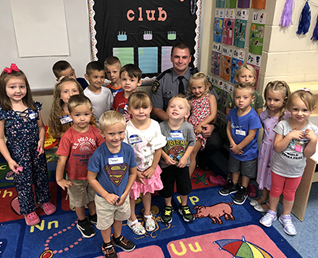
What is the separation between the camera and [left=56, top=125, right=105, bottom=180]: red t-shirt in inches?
79.0

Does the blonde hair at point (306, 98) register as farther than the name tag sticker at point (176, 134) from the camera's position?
No

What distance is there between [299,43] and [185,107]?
1.45 metres

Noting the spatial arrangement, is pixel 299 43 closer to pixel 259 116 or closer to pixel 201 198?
pixel 259 116

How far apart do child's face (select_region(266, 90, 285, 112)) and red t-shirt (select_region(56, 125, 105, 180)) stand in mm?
1395

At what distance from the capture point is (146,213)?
2.37 metres

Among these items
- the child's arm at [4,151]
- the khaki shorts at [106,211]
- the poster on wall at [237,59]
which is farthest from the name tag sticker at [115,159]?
the poster on wall at [237,59]

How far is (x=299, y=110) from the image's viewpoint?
2029 mm

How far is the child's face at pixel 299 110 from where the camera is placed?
2.01 m

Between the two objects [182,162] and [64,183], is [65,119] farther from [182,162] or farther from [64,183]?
[182,162]

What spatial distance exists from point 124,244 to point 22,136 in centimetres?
114

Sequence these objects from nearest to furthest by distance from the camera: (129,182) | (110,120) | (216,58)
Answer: (110,120), (129,182), (216,58)

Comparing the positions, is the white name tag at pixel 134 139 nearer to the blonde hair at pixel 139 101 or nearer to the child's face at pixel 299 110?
the blonde hair at pixel 139 101

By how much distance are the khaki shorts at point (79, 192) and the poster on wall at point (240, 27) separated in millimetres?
2118

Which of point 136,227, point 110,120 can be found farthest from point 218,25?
point 136,227
